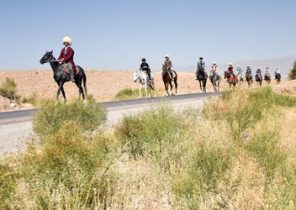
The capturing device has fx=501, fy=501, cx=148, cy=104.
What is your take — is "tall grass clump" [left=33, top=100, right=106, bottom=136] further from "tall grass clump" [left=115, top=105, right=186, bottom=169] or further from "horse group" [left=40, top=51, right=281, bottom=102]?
"horse group" [left=40, top=51, right=281, bottom=102]

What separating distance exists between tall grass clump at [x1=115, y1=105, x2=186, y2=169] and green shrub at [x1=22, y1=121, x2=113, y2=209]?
212 centimetres

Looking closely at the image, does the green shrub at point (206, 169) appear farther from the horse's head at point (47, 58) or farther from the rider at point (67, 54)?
the horse's head at point (47, 58)

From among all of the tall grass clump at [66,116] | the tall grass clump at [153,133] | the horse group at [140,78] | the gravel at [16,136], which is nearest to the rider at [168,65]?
the horse group at [140,78]

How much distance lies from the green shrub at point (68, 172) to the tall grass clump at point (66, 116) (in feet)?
13.9

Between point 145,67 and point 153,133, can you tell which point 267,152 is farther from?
point 145,67

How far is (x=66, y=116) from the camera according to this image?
40.9 ft

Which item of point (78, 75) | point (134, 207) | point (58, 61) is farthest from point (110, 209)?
point (78, 75)

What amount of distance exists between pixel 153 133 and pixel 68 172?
11.7 ft

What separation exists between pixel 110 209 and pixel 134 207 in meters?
0.37

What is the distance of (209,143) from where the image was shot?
7.69 m

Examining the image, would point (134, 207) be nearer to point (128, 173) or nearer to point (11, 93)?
point (128, 173)

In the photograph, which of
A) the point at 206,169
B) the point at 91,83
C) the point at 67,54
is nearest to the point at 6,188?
the point at 206,169

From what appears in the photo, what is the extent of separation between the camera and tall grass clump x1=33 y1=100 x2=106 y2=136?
39.0 feet

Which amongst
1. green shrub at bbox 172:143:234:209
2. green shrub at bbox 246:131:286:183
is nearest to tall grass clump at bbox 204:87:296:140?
green shrub at bbox 246:131:286:183
